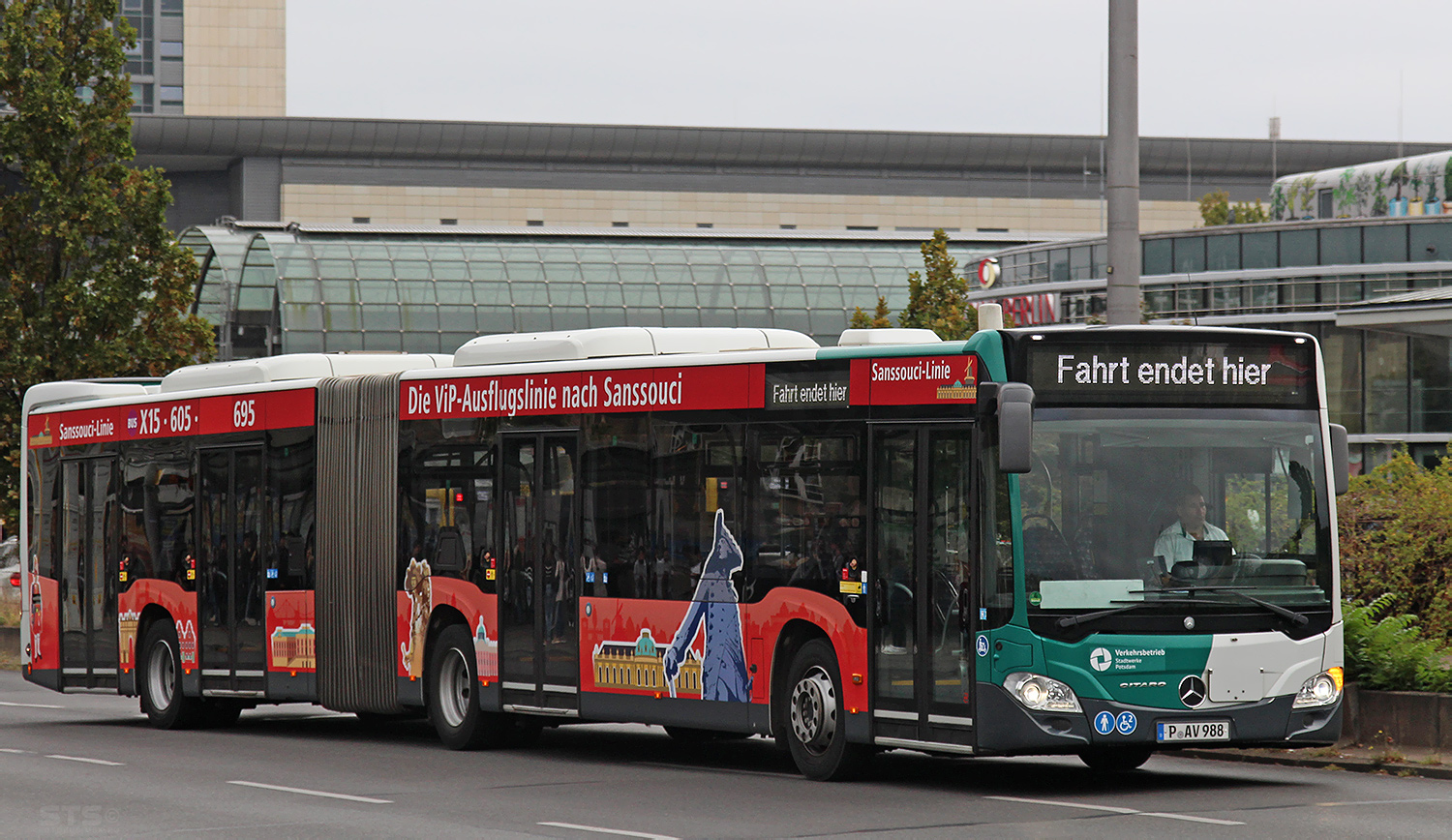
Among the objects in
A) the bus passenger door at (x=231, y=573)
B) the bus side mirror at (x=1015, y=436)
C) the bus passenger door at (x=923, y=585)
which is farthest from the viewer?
the bus passenger door at (x=231, y=573)

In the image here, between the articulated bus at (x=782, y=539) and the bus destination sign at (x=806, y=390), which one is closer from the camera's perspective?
the articulated bus at (x=782, y=539)

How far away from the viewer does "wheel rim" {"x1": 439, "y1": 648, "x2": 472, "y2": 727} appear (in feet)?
55.5

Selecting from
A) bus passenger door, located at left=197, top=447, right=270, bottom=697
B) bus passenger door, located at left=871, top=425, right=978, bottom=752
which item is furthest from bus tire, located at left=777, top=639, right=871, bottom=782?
bus passenger door, located at left=197, top=447, right=270, bottom=697

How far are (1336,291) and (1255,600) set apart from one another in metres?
40.6

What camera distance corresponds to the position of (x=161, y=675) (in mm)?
20547

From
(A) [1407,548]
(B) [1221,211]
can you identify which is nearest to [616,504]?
(A) [1407,548]

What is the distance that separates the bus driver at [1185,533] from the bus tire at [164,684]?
11.1 metres

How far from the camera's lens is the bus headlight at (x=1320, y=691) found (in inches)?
494

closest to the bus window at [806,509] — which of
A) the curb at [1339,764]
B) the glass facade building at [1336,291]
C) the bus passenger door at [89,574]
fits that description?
the curb at [1339,764]

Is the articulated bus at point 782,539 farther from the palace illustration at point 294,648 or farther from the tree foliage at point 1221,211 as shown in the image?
the tree foliage at point 1221,211

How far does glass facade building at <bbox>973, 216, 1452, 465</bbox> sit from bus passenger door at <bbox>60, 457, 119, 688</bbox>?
90.7ft

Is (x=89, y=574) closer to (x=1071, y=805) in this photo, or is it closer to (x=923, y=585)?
(x=923, y=585)

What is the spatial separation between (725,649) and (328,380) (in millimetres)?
5901

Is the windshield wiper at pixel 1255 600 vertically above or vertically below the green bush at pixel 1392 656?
above
